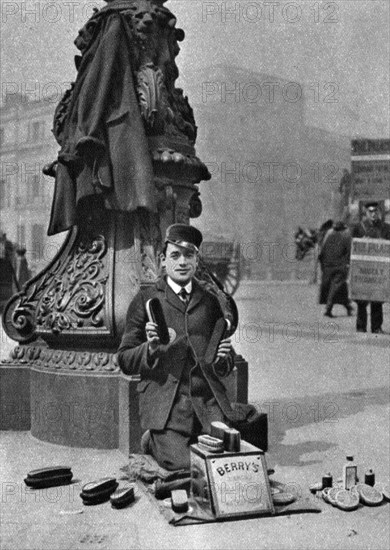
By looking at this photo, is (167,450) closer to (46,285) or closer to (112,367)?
(112,367)

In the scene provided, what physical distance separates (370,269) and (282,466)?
547cm

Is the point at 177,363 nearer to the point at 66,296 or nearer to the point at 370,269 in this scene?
the point at 66,296

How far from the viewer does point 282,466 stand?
4.96 metres

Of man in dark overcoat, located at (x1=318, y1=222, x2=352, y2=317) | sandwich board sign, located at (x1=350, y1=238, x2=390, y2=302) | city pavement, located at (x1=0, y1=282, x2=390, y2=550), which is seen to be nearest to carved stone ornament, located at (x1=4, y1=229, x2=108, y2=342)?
city pavement, located at (x1=0, y1=282, x2=390, y2=550)

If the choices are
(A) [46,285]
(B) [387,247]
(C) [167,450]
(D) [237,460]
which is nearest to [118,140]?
(A) [46,285]

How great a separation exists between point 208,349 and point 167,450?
2.17ft

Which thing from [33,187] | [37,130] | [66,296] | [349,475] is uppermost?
[37,130]

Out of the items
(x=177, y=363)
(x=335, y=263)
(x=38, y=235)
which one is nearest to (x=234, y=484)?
(x=177, y=363)

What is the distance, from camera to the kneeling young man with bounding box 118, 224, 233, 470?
4594mm

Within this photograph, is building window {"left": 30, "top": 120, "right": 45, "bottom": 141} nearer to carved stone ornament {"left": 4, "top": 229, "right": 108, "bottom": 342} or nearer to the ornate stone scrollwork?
carved stone ornament {"left": 4, "top": 229, "right": 108, "bottom": 342}

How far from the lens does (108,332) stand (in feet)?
18.5

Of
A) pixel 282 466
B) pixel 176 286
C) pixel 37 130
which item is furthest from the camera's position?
pixel 37 130

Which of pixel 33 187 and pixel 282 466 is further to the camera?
pixel 33 187

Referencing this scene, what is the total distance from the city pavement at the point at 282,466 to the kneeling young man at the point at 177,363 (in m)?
0.49
